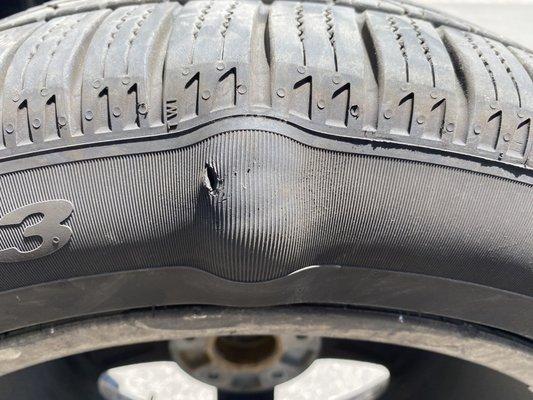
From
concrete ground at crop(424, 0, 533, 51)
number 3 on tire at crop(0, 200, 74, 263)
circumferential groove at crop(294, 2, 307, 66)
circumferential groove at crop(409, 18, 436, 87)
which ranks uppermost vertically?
circumferential groove at crop(294, 2, 307, 66)

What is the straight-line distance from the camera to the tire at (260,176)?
90 cm

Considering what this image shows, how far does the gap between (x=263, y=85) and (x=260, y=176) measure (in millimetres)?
122

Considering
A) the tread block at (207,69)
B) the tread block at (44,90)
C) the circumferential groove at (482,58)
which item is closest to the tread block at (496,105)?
the circumferential groove at (482,58)

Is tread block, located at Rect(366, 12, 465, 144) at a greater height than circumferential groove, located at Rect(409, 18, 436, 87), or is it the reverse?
circumferential groove, located at Rect(409, 18, 436, 87)

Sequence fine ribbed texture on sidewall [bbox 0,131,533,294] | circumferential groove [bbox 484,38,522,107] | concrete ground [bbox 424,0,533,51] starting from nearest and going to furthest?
1. fine ribbed texture on sidewall [bbox 0,131,533,294]
2. circumferential groove [bbox 484,38,522,107]
3. concrete ground [bbox 424,0,533,51]

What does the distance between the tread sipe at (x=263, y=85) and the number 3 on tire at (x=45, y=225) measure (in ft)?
0.21

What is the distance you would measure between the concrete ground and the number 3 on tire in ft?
7.13

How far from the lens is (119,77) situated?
0.94 metres

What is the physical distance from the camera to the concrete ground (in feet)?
9.14

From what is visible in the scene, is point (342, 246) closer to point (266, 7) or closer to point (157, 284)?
point (157, 284)

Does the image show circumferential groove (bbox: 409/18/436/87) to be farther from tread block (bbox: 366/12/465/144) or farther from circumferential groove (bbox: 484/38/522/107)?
circumferential groove (bbox: 484/38/522/107)

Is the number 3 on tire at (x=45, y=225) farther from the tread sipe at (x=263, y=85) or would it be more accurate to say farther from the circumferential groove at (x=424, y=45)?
the circumferential groove at (x=424, y=45)

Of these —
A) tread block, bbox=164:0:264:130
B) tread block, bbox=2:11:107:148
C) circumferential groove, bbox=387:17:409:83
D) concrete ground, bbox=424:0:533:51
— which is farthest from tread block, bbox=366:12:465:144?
concrete ground, bbox=424:0:533:51

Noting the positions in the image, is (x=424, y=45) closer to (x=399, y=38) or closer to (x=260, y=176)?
(x=399, y=38)
